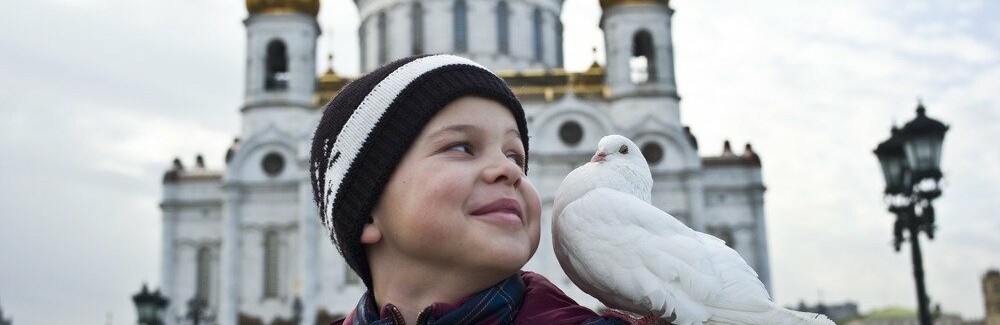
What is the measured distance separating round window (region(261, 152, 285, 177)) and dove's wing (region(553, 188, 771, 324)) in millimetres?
26852

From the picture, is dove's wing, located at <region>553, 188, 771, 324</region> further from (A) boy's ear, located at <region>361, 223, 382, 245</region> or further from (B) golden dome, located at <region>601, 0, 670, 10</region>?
(B) golden dome, located at <region>601, 0, 670, 10</region>

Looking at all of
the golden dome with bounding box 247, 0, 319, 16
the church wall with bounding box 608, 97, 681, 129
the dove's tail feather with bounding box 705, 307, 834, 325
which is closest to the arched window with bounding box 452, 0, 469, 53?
the golden dome with bounding box 247, 0, 319, 16

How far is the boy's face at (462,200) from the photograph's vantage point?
212 cm

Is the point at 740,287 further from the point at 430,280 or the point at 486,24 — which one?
the point at 486,24

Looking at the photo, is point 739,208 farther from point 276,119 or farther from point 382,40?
point 276,119

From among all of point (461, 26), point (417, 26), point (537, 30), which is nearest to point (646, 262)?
point (461, 26)

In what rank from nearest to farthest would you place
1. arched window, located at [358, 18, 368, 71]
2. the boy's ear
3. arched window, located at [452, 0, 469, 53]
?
1. the boy's ear
2. arched window, located at [452, 0, 469, 53]
3. arched window, located at [358, 18, 368, 71]

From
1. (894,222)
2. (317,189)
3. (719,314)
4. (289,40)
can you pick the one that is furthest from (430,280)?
(289,40)

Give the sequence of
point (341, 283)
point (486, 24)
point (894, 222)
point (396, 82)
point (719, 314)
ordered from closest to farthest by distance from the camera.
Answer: point (719, 314), point (396, 82), point (894, 222), point (341, 283), point (486, 24)

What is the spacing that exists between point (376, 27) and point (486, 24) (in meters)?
3.69

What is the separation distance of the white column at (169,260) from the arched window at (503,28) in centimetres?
1071

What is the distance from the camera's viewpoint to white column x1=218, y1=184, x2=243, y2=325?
27281mm

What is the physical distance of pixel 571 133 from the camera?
2792 cm

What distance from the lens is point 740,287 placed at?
1947 mm
